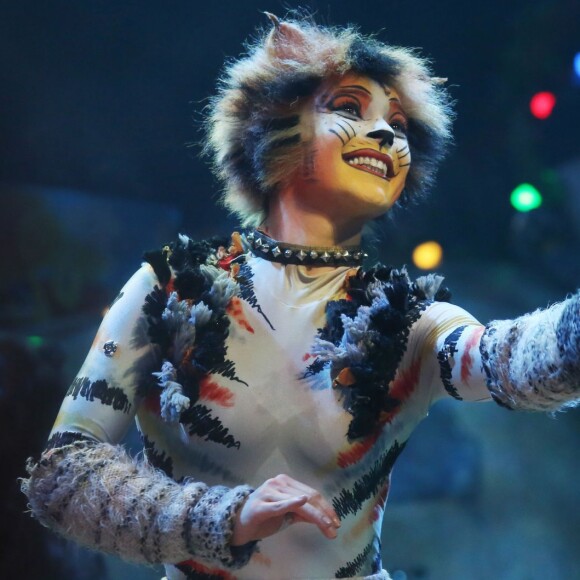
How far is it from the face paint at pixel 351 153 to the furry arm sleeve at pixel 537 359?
35 centimetres

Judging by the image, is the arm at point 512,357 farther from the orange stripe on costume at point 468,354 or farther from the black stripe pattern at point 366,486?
the black stripe pattern at point 366,486

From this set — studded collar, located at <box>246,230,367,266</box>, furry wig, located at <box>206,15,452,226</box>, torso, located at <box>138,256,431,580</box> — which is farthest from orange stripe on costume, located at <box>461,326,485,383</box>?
furry wig, located at <box>206,15,452,226</box>

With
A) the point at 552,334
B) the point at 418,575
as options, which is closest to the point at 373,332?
the point at 552,334

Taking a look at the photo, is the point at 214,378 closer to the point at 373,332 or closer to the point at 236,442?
the point at 236,442

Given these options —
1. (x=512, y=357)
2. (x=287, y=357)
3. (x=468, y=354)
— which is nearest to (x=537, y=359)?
(x=512, y=357)

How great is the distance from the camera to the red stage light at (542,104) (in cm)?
190

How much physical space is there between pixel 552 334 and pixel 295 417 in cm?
40

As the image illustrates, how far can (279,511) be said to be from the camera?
0.91 metres

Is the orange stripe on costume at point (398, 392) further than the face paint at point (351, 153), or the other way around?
the face paint at point (351, 153)

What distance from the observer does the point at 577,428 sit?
204 centimetres

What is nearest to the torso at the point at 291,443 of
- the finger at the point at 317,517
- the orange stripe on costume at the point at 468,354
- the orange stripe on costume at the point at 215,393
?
the orange stripe on costume at the point at 215,393

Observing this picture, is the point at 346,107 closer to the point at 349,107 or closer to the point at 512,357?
the point at 349,107

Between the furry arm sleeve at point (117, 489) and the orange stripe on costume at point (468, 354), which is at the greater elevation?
the orange stripe on costume at point (468, 354)

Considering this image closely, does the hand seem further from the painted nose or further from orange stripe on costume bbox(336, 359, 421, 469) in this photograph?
the painted nose
